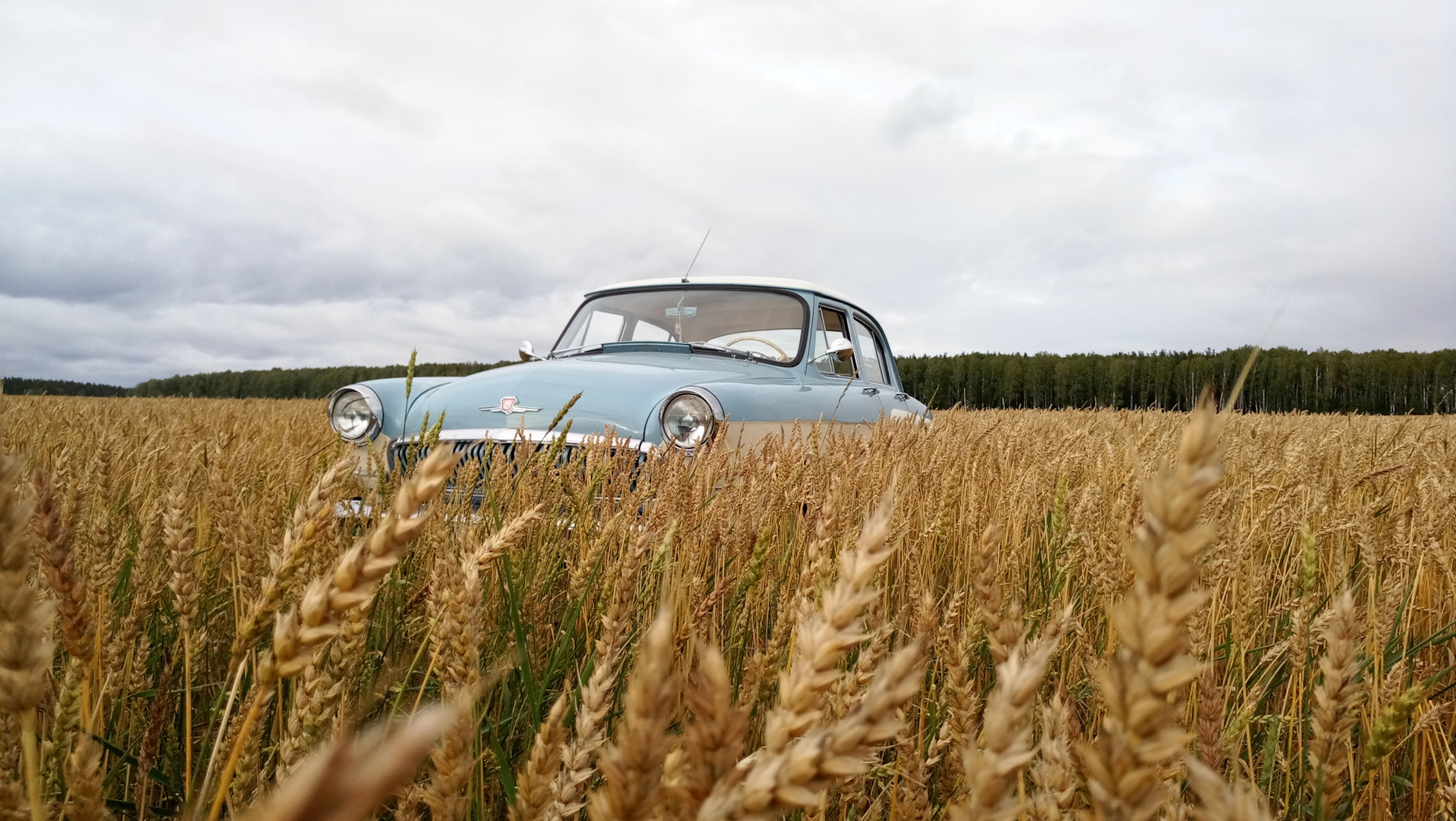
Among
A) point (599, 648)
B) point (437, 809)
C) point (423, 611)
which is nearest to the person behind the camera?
point (437, 809)

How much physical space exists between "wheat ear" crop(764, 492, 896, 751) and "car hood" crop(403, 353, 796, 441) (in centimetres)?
300

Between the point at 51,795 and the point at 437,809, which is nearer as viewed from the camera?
the point at 437,809

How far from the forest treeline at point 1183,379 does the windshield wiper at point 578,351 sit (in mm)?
21773

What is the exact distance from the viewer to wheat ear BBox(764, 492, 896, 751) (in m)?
0.36

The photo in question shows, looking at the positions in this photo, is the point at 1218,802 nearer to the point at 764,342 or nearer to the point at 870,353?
the point at 764,342

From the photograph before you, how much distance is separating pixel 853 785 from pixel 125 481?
8.99 ft

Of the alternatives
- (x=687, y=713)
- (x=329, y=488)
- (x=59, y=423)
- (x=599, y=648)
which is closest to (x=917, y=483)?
(x=687, y=713)

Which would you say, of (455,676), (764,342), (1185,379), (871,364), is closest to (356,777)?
(455,676)

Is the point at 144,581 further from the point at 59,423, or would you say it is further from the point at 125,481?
the point at 59,423

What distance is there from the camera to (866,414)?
534 centimetres

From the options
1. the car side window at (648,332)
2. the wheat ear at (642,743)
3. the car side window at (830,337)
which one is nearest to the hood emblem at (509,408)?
the car side window at (648,332)

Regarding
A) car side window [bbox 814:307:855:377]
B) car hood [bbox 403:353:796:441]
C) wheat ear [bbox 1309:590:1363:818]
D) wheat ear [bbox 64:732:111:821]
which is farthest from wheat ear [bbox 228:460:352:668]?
car side window [bbox 814:307:855:377]

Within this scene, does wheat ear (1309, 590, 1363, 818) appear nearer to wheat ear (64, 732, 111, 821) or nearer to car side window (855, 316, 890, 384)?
wheat ear (64, 732, 111, 821)

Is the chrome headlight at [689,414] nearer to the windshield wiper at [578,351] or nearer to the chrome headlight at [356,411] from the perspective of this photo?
the chrome headlight at [356,411]
